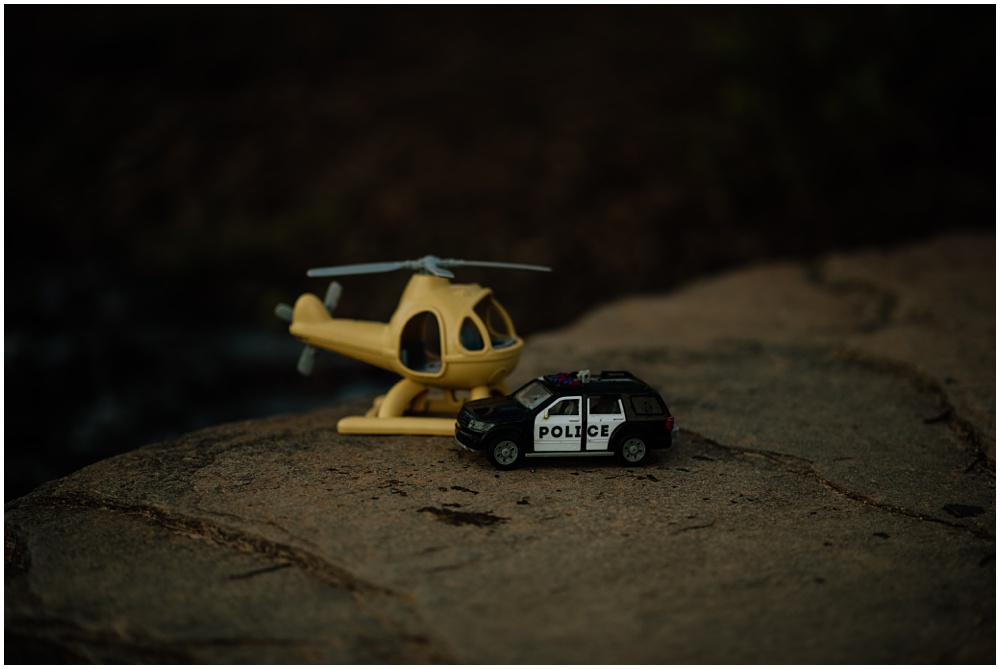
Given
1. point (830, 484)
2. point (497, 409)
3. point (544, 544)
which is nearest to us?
point (544, 544)

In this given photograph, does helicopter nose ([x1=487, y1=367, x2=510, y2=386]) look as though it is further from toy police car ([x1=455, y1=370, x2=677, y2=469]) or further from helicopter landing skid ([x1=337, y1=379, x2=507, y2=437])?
toy police car ([x1=455, y1=370, x2=677, y2=469])

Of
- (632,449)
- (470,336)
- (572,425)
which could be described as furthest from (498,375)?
(632,449)

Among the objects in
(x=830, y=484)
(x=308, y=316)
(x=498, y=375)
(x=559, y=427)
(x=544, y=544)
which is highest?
(x=308, y=316)

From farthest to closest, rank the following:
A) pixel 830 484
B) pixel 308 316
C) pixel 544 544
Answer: pixel 308 316 < pixel 830 484 < pixel 544 544

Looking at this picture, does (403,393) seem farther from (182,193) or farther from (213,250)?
(182,193)

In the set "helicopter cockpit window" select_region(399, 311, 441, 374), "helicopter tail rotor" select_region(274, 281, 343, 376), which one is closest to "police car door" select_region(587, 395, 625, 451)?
"helicopter cockpit window" select_region(399, 311, 441, 374)

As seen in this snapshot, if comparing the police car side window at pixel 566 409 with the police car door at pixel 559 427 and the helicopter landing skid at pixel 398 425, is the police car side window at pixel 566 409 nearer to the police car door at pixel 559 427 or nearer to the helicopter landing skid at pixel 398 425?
the police car door at pixel 559 427

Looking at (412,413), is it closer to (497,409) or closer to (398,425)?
(398,425)
